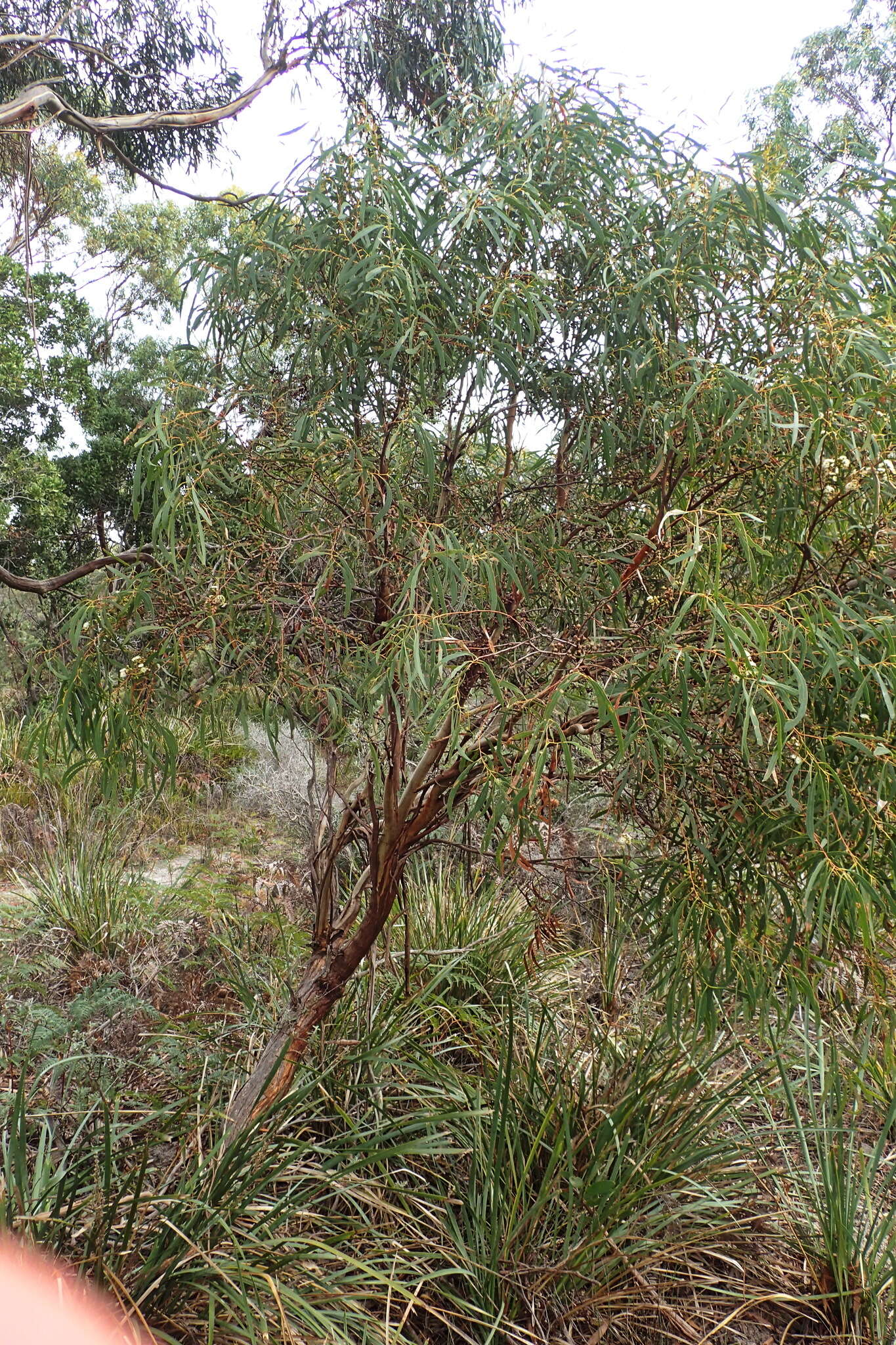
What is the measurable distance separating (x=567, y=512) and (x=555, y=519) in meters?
→ 0.09

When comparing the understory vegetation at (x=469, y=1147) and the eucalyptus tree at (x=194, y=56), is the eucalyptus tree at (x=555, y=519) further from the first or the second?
the eucalyptus tree at (x=194, y=56)

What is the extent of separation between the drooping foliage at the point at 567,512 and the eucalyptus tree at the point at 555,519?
0.01 meters

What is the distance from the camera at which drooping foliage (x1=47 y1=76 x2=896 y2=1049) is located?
153 centimetres

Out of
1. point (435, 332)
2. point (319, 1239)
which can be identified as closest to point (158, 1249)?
point (319, 1239)

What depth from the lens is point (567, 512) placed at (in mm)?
2301

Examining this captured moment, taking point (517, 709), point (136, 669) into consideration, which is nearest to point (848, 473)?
point (517, 709)

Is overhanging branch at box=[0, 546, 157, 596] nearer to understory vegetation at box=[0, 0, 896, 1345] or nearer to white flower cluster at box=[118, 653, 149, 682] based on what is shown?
understory vegetation at box=[0, 0, 896, 1345]

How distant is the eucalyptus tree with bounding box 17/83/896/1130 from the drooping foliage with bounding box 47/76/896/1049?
0.01 m

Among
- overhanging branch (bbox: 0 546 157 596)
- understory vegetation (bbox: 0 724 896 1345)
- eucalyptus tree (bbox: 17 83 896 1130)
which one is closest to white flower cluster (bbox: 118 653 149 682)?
eucalyptus tree (bbox: 17 83 896 1130)

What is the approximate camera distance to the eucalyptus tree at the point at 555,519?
1.53m

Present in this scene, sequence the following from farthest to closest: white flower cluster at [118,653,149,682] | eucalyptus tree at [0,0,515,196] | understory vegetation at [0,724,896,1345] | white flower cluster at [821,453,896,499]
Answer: eucalyptus tree at [0,0,515,196]
white flower cluster at [118,653,149,682]
understory vegetation at [0,724,896,1345]
white flower cluster at [821,453,896,499]

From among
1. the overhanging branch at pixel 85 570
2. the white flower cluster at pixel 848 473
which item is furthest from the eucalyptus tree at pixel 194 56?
the white flower cluster at pixel 848 473

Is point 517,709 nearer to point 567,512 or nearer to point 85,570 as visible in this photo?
point 567,512

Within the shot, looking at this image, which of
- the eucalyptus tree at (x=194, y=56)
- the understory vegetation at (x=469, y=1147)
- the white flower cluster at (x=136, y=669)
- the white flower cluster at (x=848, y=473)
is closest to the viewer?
the white flower cluster at (x=848, y=473)
